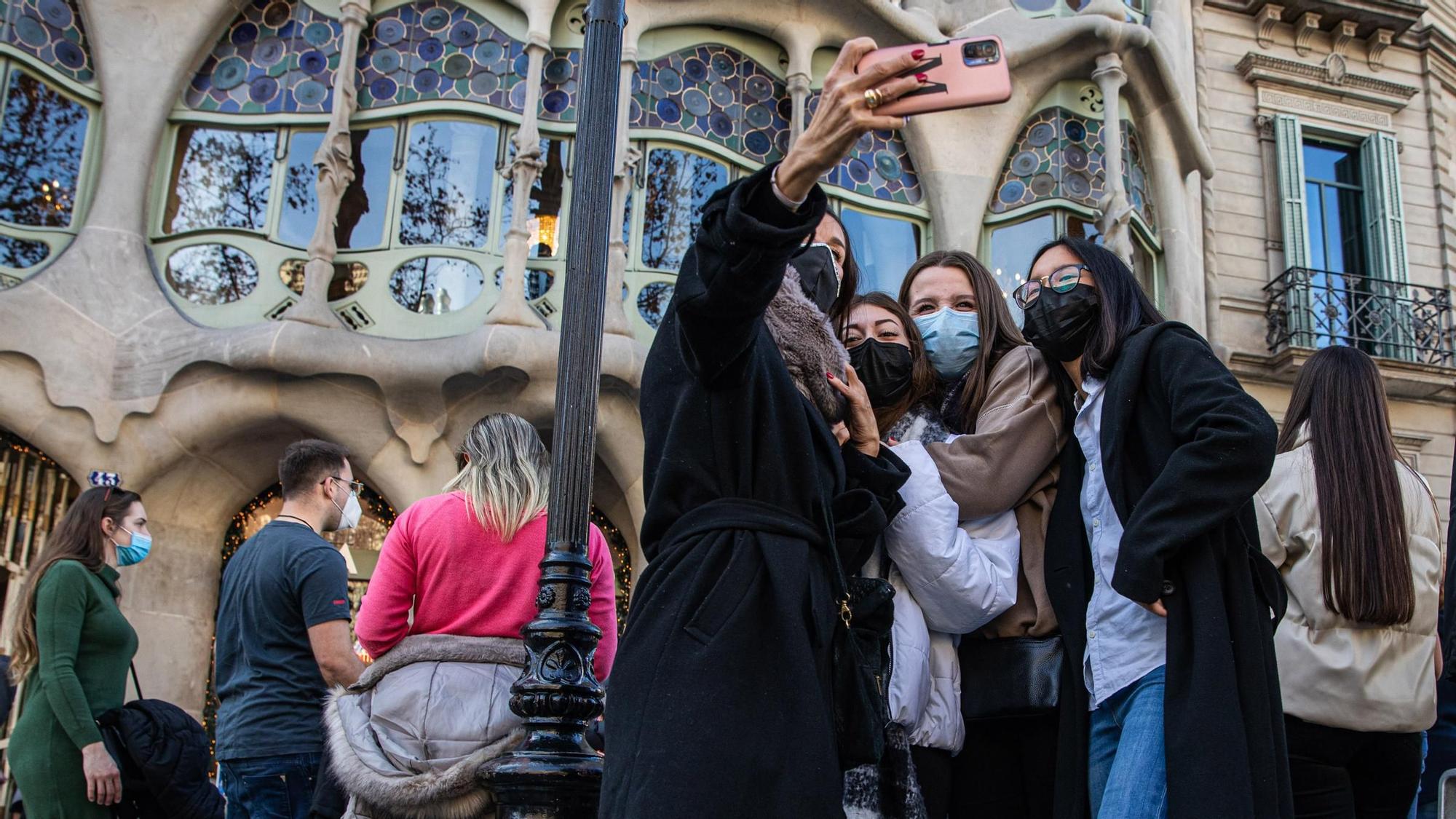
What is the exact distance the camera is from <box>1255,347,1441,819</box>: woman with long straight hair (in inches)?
141

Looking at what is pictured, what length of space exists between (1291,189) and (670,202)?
8.20m

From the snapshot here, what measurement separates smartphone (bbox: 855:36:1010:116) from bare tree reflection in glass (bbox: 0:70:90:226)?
11.1 metres

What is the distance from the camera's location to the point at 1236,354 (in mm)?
14711

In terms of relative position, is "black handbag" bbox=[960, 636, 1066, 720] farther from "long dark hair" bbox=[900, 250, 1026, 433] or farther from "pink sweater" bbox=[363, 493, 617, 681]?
"pink sweater" bbox=[363, 493, 617, 681]

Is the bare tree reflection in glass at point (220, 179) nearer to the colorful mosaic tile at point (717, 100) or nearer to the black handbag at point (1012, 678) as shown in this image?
the colorful mosaic tile at point (717, 100)

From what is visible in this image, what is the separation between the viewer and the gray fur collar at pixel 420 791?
12.2 feet

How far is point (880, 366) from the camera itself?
3414 mm

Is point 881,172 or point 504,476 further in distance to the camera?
point 881,172

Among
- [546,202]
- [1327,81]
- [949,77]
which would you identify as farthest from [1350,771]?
[1327,81]

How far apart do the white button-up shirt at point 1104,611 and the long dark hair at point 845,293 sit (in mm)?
641

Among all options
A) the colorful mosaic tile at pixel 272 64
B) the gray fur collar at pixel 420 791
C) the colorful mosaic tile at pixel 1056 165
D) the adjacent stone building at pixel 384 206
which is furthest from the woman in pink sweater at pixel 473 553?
the colorful mosaic tile at pixel 1056 165

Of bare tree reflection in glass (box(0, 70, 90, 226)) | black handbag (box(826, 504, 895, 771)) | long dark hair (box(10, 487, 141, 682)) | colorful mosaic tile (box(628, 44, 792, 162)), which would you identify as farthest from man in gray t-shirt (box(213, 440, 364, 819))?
bare tree reflection in glass (box(0, 70, 90, 226))

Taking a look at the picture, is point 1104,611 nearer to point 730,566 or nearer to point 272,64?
point 730,566

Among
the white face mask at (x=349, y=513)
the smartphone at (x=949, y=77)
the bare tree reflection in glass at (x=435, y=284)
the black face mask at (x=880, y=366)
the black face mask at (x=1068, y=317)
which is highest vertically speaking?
the bare tree reflection in glass at (x=435, y=284)
